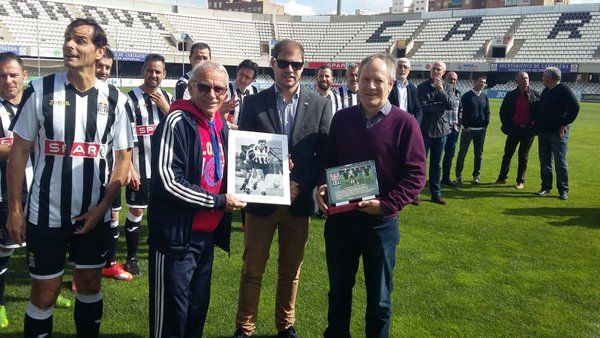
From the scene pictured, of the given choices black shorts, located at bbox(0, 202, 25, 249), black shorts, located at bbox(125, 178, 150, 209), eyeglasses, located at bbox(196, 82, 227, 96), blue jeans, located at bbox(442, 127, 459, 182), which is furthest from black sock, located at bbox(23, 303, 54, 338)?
blue jeans, located at bbox(442, 127, 459, 182)

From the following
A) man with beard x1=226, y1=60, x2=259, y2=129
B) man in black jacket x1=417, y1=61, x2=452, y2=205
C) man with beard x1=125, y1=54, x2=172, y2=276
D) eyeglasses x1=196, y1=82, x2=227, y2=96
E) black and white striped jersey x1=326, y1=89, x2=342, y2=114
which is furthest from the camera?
man in black jacket x1=417, y1=61, x2=452, y2=205

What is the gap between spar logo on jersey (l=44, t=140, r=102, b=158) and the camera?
2.86 meters

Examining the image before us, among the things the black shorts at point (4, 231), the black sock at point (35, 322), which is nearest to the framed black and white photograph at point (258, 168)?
the black sock at point (35, 322)

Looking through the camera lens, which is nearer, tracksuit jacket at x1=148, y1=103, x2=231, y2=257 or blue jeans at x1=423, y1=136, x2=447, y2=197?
tracksuit jacket at x1=148, y1=103, x2=231, y2=257

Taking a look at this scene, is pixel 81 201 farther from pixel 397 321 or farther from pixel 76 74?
pixel 397 321

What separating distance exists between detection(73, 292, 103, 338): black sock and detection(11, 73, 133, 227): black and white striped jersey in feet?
1.97

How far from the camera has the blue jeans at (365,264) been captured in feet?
10.2

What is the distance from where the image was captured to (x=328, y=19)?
200 feet

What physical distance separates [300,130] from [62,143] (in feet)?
5.40

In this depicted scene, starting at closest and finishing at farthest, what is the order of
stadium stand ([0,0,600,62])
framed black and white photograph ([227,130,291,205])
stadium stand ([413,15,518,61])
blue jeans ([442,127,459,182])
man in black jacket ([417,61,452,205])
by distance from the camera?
1. framed black and white photograph ([227,130,291,205])
2. man in black jacket ([417,61,452,205])
3. blue jeans ([442,127,459,182])
4. stadium stand ([0,0,600,62])
5. stadium stand ([413,15,518,61])

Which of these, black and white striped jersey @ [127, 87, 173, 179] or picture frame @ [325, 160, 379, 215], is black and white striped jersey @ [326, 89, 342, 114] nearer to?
black and white striped jersey @ [127, 87, 173, 179]

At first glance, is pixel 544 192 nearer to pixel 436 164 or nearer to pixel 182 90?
pixel 436 164

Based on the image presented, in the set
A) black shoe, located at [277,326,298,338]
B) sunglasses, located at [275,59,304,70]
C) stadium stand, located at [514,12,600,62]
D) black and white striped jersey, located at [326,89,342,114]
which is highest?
stadium stand, located at [514,12,600,62]

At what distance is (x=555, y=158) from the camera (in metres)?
8.51
